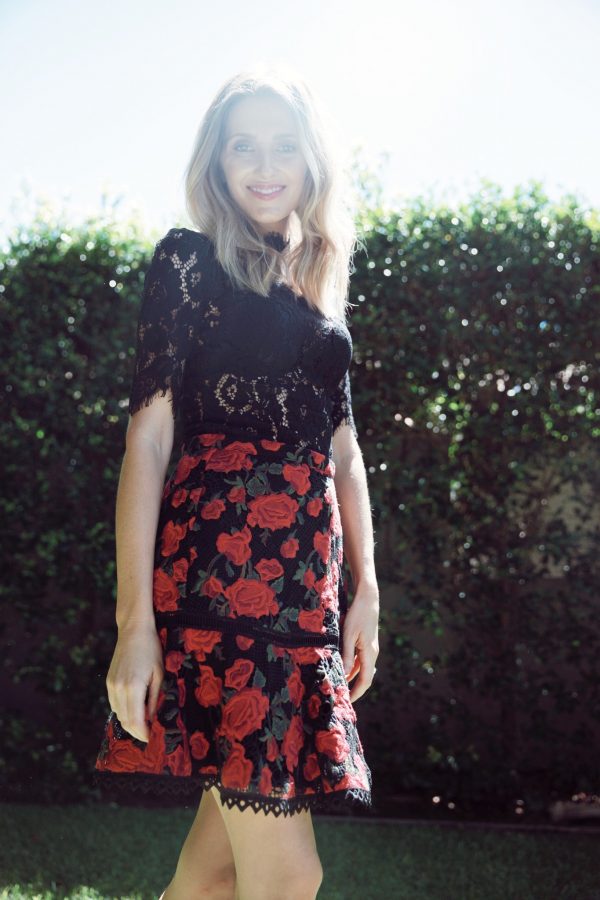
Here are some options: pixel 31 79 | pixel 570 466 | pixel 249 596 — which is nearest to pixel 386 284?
pixel 570 466

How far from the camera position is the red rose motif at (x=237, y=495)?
5.58ft

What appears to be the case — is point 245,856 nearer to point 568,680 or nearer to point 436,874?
point 436,874

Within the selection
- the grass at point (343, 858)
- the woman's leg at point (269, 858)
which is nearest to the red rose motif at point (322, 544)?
the woman's leg at point (269, 858)

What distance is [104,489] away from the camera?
3.84 metres

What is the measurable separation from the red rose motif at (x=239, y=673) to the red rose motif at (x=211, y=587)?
0.40 ft

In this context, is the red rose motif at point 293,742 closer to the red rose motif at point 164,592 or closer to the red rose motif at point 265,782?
the red rose motif at point 265,782

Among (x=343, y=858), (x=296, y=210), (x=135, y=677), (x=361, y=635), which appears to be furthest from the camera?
(x=343, y=858)

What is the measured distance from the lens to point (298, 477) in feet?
5.83

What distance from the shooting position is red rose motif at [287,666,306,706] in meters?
1.63

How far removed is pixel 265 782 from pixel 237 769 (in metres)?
0.05

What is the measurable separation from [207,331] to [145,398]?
18 centimetres

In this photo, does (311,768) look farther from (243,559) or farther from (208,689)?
(243,559)

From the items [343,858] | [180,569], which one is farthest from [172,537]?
[343,858]

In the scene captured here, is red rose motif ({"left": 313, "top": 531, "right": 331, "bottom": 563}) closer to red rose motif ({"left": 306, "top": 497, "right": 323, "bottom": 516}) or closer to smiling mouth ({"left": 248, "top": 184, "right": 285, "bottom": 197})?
red rose motif ({"left": 306, "top": 497, "right": 323, "bottom": 516})
